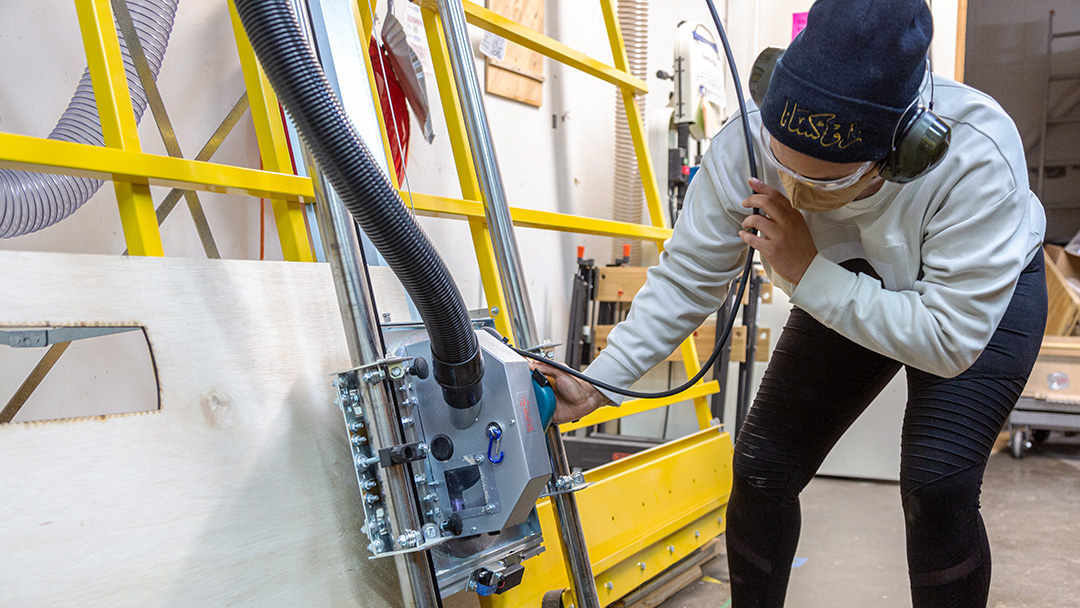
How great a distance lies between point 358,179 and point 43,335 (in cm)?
34

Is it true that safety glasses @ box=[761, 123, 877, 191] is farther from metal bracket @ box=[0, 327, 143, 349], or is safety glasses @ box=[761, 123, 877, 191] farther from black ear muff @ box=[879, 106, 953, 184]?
metal bracket @ box=[0, 327, 143, 349]

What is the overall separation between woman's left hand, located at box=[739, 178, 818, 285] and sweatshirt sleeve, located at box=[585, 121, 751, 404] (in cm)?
9

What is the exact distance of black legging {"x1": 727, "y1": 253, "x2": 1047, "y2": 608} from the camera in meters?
0.93

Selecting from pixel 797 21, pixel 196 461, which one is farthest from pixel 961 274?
pixel 797 21

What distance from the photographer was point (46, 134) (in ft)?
4.24

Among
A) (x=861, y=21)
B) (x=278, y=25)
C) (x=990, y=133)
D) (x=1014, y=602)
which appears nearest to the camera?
(x=278, y=25)

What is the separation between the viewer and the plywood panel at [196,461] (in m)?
0.67

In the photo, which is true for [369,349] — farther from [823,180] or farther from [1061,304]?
[1061,304]

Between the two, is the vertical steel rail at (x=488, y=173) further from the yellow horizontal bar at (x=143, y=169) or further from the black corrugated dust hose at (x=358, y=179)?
the black corrugated dust hose at (x=358, y=179)

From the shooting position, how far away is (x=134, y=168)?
801 mm

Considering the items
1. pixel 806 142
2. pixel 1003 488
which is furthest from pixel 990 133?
pixel 1003 488

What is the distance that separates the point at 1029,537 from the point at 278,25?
2.60 metres

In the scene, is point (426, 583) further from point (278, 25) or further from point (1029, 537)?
point (1029, 537)

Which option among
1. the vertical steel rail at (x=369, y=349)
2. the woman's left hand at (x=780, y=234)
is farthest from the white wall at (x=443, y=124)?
the woman's left hand at (x=780, y=234)
